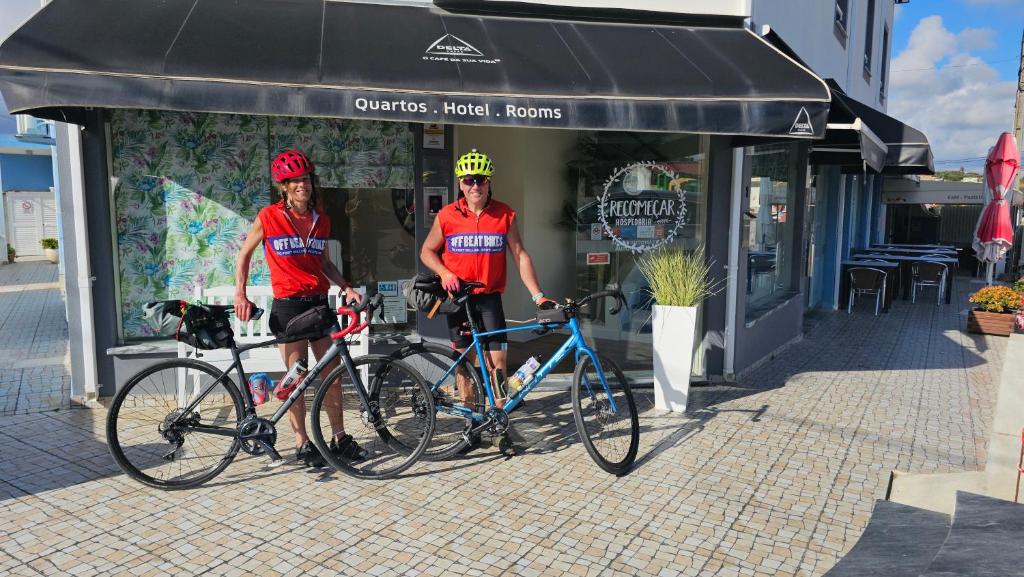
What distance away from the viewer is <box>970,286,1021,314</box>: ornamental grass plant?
9337 mm

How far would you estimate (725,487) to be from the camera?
4.06 meters

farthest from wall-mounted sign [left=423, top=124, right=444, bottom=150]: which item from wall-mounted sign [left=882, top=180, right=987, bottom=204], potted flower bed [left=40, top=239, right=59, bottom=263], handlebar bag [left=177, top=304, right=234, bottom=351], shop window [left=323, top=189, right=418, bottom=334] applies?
potted flower bed [left=40, top=239, right=59, bottom=263]

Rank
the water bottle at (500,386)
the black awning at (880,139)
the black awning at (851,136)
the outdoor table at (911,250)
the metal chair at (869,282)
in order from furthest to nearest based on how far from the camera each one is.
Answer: the outdoor table at (911,250), the metal chair at (869,282), the black awning at (880,139), the black awning at (851,136), the water bottle at (500,386)

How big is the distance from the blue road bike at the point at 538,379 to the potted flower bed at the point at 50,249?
20.7 metres

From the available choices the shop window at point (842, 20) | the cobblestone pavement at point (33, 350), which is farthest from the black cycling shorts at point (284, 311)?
the shop window at point (842, 20)

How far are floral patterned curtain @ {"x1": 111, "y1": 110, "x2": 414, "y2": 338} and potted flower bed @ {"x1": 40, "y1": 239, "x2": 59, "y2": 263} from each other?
59.6 ft

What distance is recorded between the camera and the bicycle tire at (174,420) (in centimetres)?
381

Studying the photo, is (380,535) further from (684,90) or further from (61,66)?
(684,90)

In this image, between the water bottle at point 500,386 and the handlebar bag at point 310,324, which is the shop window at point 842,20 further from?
the handlebar bag at point 310,324

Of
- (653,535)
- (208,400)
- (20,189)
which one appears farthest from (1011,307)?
(20,189)

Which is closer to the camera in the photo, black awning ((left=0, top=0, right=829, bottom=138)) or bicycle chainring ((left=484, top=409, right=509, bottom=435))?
black awning ((left=0, top=0, right=829, bottom=138))

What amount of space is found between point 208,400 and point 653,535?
2.59 metres

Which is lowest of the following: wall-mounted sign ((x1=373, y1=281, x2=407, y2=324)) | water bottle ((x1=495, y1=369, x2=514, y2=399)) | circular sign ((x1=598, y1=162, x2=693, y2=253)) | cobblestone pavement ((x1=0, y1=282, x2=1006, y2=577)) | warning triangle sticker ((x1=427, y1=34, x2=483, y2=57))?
cobblestone pavement ((x1=0, y1=282, x2=1006, y2=577))

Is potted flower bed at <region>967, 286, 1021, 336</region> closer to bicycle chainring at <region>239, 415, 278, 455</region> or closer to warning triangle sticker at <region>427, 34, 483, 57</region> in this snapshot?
→ warning triangle sticker at <region>427, 34, 483, 57</region>
